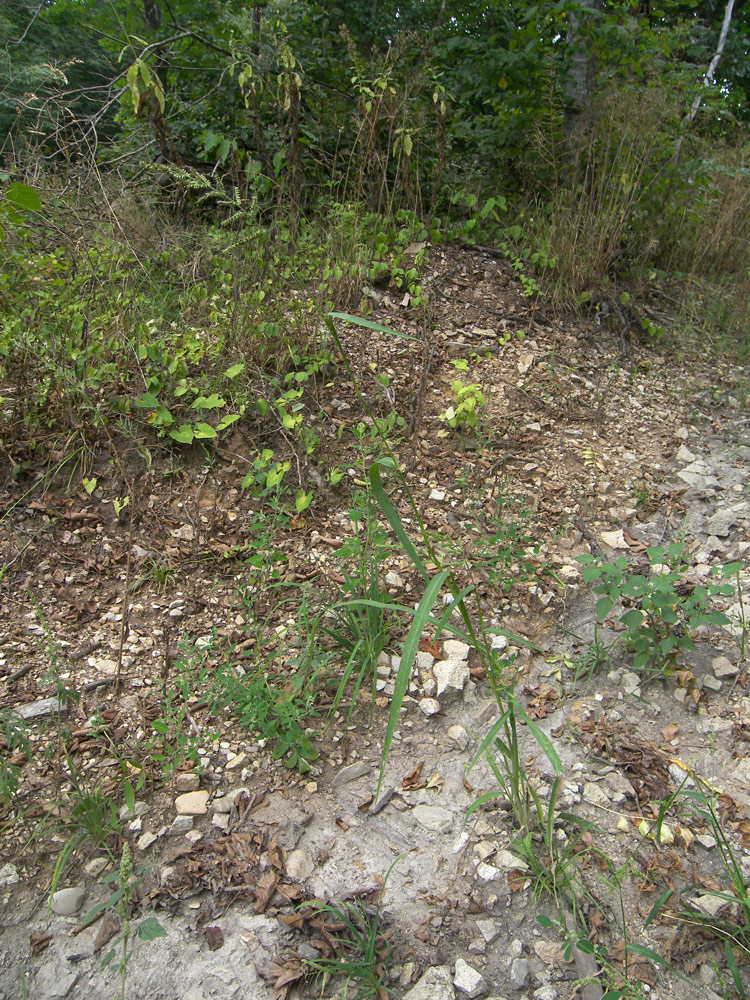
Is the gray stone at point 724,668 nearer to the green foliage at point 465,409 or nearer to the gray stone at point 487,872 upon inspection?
the gray stone at point 487,872

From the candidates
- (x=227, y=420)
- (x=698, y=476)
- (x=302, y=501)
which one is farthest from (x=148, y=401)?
(x=698, y=476)

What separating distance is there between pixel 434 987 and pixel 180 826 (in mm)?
752

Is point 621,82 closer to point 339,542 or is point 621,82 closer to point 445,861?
point 339,542

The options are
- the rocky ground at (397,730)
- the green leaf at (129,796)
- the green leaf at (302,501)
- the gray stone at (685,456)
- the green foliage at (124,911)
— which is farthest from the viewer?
the gray stone at (685,456)

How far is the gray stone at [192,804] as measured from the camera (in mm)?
1795

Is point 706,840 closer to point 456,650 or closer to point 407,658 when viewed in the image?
point 456,650

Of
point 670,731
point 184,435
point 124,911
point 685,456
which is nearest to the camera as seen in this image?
point 124,911

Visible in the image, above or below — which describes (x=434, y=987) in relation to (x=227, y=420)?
below

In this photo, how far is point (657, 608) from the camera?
2.16 m

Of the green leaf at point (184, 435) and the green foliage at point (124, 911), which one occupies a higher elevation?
the green leaf at point (184, 435)

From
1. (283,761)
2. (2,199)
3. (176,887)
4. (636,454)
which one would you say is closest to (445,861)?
(283,761)

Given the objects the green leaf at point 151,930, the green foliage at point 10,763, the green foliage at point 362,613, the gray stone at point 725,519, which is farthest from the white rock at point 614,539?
the green foliage at point 10,763

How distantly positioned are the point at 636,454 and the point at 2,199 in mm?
2965

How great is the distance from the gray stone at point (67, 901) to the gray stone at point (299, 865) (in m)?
0.51
